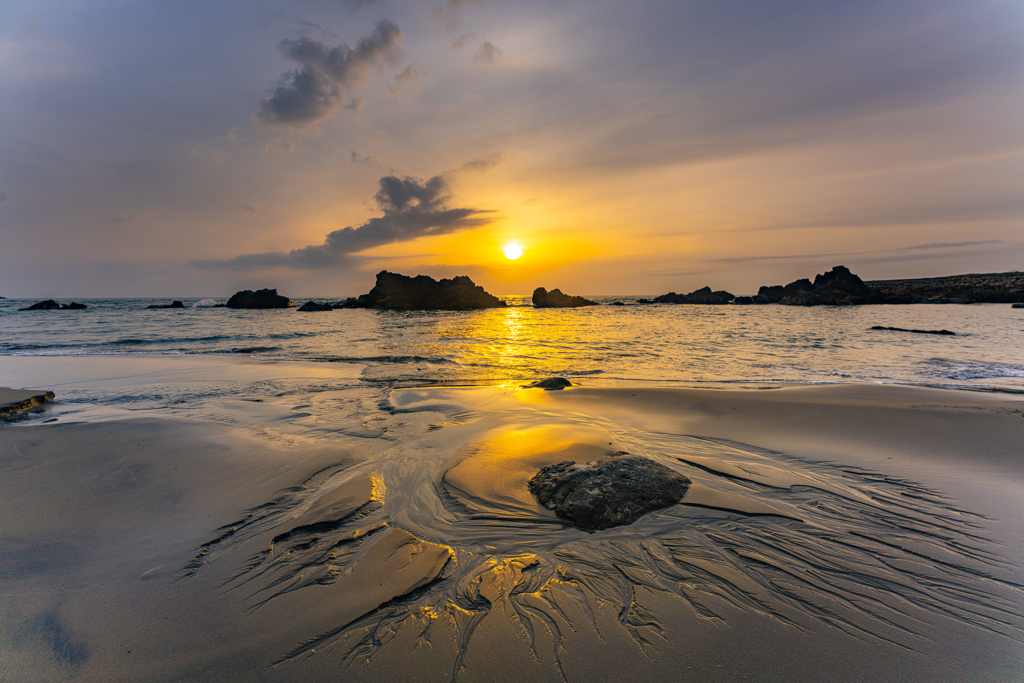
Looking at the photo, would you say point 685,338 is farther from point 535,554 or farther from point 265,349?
point 265,349

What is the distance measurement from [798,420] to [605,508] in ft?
17.5

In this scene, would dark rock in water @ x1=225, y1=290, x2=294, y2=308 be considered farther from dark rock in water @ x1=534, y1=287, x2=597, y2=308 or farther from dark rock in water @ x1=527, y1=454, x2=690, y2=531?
dark rock in water @ x1=527, y1=454, x2=690, y2=531

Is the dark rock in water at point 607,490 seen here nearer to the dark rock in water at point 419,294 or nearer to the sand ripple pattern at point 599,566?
the sand ripple pattern at point 599,566

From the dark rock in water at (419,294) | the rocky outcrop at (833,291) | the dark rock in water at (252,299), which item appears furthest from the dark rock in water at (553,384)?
the rocky outcrop at (833,291)

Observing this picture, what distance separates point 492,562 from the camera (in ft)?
10.4

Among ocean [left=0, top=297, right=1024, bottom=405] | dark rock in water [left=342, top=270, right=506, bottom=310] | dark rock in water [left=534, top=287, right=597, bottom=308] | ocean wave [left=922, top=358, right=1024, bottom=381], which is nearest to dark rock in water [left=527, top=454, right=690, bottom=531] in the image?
ocean [left=0, top=297, right=1024, bottom=405]

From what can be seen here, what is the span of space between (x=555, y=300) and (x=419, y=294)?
87.0 feet

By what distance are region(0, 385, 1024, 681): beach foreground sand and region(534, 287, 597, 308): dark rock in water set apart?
6815 cm

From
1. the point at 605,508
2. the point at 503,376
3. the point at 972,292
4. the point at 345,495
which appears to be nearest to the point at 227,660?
the point at 345,495

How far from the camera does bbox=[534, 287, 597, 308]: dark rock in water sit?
241ft

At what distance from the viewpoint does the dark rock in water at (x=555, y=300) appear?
73.4 meters

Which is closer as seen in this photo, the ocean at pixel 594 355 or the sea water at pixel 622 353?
the ocean at pixel 594 355

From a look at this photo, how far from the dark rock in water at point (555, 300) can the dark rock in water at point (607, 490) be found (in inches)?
2748

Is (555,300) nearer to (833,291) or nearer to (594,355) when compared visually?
(833,291)
